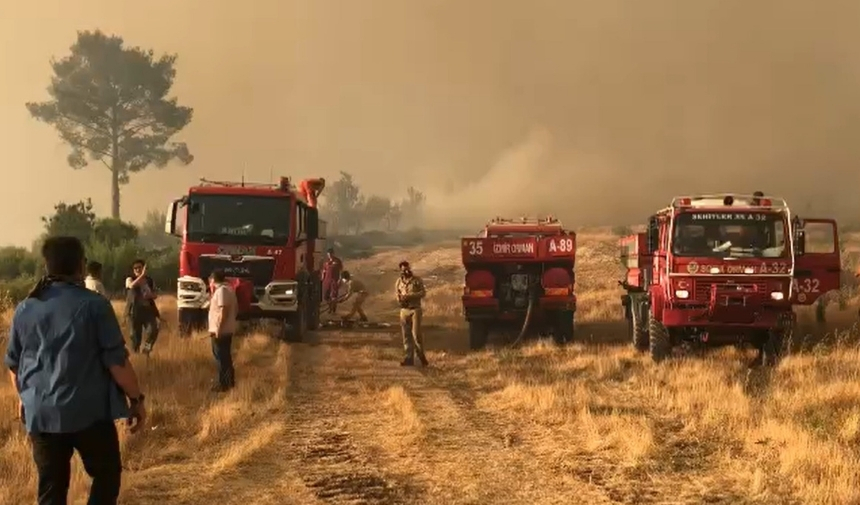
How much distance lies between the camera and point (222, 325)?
10930 millimetres

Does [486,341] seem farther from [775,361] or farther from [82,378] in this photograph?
[82,378]

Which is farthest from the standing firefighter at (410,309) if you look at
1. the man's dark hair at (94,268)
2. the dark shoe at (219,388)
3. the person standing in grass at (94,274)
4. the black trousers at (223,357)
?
the man's dark hair at (94,268)

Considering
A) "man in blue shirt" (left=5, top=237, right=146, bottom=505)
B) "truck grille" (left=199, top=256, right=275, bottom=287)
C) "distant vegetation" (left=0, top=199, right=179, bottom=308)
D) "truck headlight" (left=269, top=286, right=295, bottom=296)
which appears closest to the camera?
"man in blue shirt" (left=5, top=237, right=146, bottom=505)

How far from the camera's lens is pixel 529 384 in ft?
37.8

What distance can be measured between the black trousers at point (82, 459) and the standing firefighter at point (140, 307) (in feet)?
29.9

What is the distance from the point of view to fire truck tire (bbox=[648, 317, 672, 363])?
1365cm

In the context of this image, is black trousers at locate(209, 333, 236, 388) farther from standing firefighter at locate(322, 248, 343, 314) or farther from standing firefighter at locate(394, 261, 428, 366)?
standing firefighter at locate(322, 248, 343, 314)

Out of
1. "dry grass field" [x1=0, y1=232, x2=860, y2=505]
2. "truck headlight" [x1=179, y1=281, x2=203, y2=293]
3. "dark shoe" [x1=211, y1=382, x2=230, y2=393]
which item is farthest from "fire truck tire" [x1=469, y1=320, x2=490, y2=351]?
"dark shoe" [x1=211, y1=382, x2=230, y2=393]

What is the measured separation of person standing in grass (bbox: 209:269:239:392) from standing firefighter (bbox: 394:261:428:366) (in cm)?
348

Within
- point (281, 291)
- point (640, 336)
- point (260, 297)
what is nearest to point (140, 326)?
point (260, 297)

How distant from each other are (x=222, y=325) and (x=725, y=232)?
7.87 meters

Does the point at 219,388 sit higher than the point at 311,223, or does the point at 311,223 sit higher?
the point at 311,223

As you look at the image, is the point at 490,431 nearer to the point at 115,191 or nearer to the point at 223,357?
the point at 223,357

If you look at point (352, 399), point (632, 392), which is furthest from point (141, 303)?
point (632, 392)
